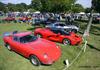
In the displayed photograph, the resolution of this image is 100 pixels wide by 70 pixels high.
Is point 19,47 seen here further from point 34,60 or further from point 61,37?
point 61,37

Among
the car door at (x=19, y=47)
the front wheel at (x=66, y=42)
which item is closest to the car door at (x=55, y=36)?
the front wheel at (x=66, y=42)

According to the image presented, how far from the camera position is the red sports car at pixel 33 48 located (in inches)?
410

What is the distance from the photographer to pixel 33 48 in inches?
431

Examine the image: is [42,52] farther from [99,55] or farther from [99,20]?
[99,20]

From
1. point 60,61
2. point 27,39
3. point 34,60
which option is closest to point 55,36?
point 27,39

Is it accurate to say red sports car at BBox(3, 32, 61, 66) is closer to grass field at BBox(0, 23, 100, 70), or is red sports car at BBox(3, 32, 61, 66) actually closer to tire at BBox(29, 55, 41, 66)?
tire at BBox(29, 55, 41, 66)

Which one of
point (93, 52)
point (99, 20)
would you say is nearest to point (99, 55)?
point (93, 52)

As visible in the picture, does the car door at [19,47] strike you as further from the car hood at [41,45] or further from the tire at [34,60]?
the tire at [34,60]

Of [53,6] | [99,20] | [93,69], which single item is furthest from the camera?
[99,20]

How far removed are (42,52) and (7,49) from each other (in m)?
3.64

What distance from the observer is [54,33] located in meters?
15.9

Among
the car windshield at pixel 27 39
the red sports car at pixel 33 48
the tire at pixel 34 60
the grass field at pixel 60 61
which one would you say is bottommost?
the grass field at pixel 60 61

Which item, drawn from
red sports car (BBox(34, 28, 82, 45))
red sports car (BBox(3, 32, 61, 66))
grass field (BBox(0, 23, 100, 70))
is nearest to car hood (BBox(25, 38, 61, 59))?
red sports car (BBox(3, 32, 61, 66))

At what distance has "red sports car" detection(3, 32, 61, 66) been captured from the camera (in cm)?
1041
